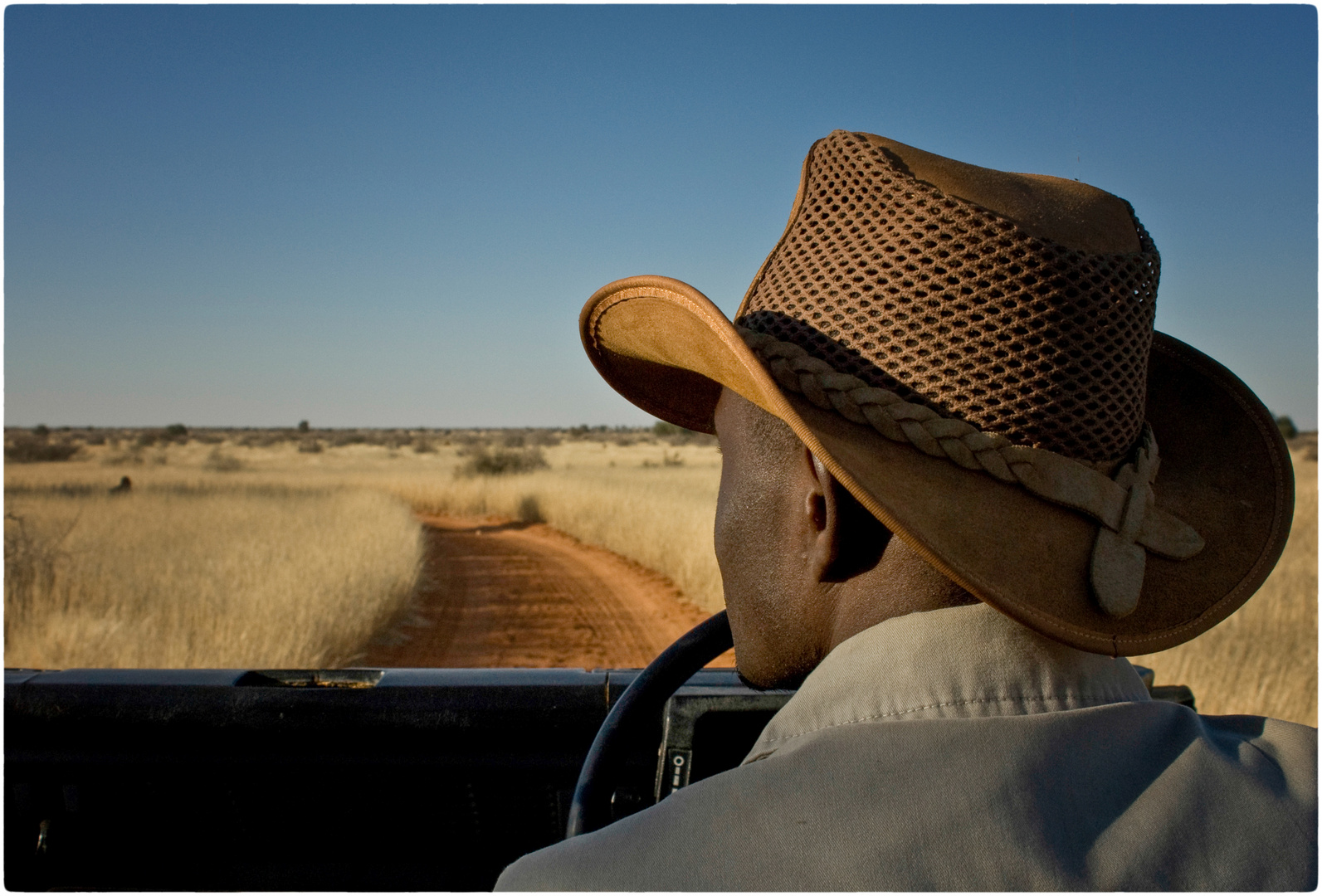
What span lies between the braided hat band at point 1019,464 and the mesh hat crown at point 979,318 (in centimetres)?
4

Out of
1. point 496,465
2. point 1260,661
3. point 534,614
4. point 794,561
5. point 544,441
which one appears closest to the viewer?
point 794,561

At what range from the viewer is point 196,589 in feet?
27.6

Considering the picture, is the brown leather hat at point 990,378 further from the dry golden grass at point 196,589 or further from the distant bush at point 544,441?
the distant bush at point 544,441

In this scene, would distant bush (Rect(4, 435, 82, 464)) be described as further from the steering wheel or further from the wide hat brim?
the wide hat brim

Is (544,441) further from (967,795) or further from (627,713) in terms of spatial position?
(967,795)

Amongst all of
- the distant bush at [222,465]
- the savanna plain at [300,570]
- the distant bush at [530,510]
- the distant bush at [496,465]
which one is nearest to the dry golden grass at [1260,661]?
the savanna plain at [300,570]

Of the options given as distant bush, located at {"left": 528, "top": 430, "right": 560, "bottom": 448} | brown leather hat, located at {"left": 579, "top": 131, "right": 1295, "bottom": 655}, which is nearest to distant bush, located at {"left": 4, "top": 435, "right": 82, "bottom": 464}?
distant bush, located at {"left": 528, "top": 430, "right": 560, "bottom": 448}

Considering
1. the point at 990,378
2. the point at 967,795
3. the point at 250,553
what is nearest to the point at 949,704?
the point at 967,795

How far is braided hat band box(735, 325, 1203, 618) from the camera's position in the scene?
1.29 meters

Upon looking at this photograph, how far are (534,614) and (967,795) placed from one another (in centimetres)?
925

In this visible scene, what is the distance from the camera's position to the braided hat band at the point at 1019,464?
1293mm

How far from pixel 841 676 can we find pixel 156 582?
9191mm

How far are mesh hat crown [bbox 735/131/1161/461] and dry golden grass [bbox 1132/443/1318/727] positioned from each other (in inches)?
149

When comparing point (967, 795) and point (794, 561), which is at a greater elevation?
point (794, 561)
